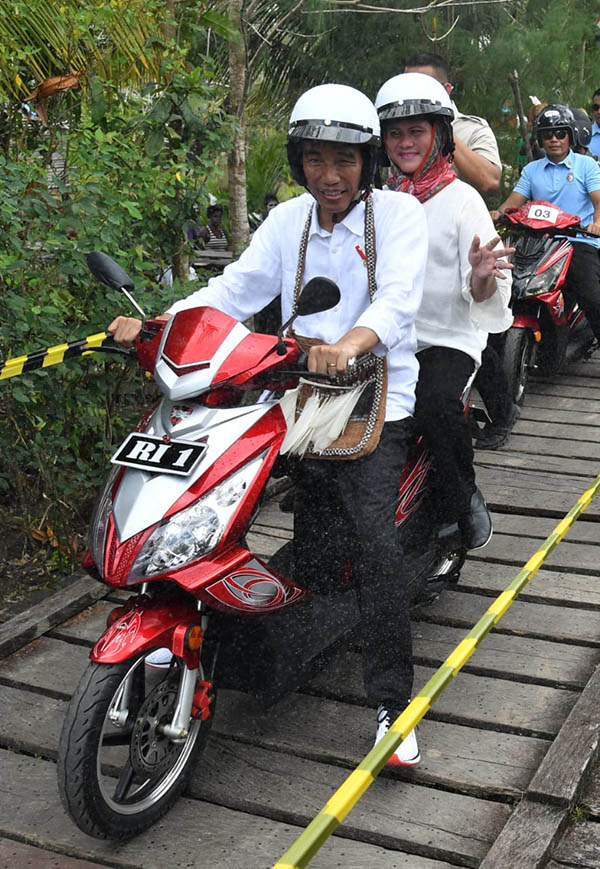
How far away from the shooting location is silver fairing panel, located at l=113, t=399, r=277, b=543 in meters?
2.78

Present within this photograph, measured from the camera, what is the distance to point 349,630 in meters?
3.51

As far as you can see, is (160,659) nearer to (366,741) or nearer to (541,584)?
(366,741)

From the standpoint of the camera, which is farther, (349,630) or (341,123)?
(349,630)

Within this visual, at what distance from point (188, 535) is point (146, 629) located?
0.25m

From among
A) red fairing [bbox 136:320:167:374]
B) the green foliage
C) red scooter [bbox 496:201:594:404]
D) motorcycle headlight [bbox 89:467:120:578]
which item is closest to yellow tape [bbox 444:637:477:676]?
motorcycle headlight [bbox 89:467:120:578]

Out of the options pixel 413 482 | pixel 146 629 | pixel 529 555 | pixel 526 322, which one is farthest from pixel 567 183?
pixel 146 629

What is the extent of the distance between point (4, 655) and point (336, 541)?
4.21ft

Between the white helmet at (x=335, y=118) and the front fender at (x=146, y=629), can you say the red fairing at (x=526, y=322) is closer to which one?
the white helmet at (x=335, y=118)

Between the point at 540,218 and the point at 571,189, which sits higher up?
the point at 571,189

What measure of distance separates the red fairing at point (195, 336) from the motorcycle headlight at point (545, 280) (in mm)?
4016

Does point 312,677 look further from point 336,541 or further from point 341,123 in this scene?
point 341,123

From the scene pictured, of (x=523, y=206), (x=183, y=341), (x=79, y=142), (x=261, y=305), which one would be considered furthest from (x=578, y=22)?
(x=183, y=341)

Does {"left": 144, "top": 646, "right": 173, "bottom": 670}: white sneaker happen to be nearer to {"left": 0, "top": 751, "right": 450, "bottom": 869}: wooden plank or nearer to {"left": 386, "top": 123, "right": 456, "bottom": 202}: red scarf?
{"left": 0, "top": 751, "right": 450, "bottom": 869}: wooden plank

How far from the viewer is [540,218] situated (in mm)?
6883
